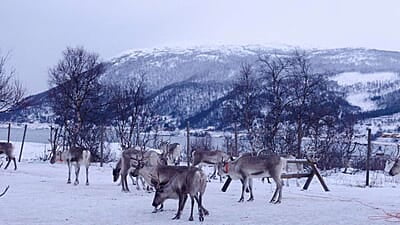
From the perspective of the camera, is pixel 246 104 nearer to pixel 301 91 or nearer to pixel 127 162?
pixel 301 91

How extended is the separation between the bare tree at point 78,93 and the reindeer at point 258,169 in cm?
2317

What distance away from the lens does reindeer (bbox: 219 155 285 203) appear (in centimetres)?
1672

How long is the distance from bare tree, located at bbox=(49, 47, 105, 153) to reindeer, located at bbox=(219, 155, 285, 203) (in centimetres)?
2317

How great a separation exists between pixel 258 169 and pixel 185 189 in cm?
409

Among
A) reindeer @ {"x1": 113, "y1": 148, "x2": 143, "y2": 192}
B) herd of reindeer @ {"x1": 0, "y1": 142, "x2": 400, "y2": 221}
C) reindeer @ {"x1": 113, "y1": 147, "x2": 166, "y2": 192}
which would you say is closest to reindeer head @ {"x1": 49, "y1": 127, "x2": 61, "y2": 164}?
herd of reindeer @ {"x1": 0, "y1": 142, "x2": 400, "y2": 221}

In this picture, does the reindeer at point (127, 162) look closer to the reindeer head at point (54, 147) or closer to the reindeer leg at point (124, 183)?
the reindeer leg at point (124, 183)

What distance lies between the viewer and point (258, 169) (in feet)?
55.6

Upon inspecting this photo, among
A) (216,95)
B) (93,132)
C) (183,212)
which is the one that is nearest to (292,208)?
(183,212)

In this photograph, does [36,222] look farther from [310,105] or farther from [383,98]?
[383,98]

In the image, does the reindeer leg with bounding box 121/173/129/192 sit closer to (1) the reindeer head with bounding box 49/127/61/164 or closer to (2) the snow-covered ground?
(2) the snow-covered ground

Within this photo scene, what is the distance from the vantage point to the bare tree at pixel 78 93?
40312 millimetres

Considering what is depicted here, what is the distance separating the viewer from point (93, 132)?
38.9 meters

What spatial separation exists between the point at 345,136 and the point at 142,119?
1315cm

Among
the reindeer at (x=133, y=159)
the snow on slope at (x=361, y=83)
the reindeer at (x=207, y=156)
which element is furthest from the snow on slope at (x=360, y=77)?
the reindeer at (x=133, y=159)
